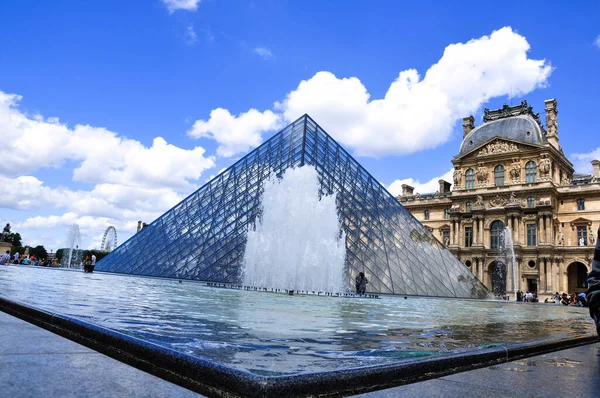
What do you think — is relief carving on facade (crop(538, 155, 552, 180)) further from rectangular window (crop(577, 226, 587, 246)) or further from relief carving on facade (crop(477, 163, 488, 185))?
rectangular window (crop(577, 226, 587, 246))

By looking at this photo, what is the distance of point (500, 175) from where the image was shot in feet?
132

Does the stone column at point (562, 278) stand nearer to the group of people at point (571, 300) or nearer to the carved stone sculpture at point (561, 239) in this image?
the group of people at point (571, 300)

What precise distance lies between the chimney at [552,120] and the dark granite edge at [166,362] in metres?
44.4

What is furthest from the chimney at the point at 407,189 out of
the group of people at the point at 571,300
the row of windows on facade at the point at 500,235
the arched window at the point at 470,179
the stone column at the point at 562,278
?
the group of people at the point at 571,300

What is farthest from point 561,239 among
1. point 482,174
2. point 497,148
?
point 497,148

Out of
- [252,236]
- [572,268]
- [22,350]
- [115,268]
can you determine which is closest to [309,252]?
[252,236]

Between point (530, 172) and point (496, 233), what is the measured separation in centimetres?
578

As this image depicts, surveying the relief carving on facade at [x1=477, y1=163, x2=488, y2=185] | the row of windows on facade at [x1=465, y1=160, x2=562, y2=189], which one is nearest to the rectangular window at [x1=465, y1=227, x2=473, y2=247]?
the row of windows on facade at [x1=465, y1=160, x2=562, y2=189]

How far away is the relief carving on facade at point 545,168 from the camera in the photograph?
37.2 meters

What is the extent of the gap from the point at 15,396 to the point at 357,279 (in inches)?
542

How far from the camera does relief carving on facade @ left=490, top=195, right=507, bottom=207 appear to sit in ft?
129

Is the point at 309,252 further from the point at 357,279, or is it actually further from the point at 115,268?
the point at 115,268

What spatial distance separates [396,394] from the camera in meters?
2.08

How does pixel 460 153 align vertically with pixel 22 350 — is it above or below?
above
